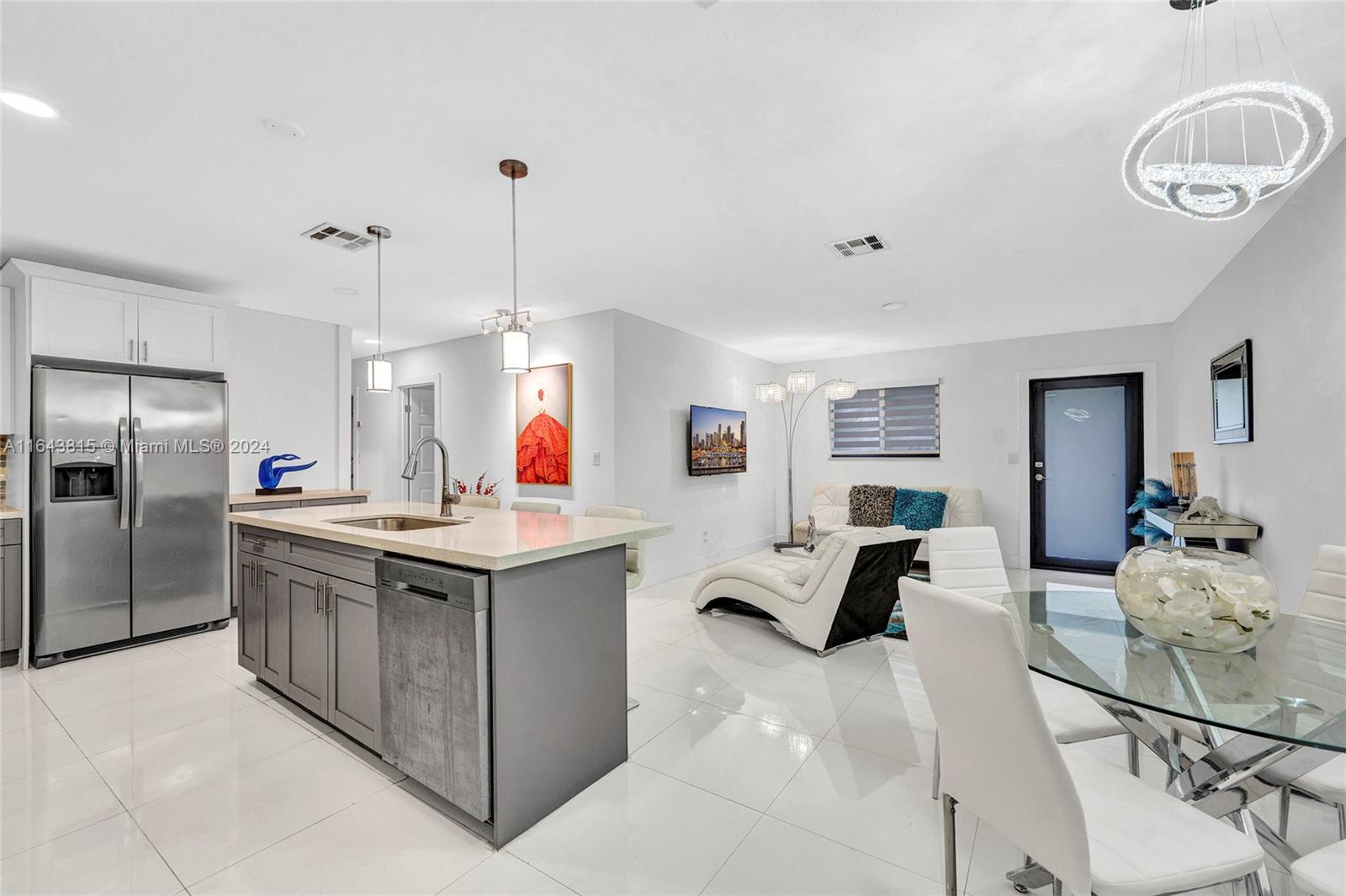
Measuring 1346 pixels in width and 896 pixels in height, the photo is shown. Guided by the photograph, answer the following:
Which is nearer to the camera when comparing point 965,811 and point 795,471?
point 965,811

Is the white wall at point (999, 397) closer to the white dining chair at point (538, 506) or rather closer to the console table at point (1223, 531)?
the console table at point (1223, 531)

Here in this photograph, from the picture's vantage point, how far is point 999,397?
6.43 m

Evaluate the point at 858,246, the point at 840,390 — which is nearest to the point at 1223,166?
the point at 858,246

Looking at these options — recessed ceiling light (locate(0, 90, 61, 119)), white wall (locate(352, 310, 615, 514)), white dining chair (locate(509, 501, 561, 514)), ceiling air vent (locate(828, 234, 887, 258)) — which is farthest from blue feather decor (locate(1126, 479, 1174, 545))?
recessed ceiling light (locate(0, 90, 61, 119))

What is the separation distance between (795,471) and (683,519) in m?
2.48

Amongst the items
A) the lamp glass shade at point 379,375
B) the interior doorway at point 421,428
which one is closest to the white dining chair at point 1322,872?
the lamp glass shade at point 379,375

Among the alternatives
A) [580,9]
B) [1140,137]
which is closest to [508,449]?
[580,9]

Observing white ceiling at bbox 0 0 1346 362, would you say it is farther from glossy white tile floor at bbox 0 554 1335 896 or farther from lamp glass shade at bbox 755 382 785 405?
lamp glass shade at bbox 755 382 785 405

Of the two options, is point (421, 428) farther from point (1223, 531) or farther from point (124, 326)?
point (1223, 531)

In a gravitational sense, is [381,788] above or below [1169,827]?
below

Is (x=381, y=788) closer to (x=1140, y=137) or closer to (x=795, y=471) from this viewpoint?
→ (x=1140, y=137)

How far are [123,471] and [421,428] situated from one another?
136 inches

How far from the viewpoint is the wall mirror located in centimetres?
329

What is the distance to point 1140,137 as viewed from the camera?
159cm
